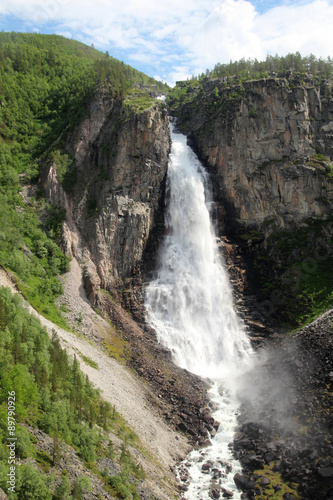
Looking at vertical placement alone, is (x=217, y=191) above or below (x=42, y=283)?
above

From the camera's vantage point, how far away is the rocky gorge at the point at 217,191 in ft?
132

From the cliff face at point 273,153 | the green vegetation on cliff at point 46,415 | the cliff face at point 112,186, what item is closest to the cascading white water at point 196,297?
the cliff face at point 112,186

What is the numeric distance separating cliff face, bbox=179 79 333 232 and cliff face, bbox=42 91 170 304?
32.2 feet

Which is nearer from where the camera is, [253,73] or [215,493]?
[215,493]

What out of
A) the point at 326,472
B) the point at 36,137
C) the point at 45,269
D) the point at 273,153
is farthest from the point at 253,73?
the point at 326,472

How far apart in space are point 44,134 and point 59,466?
164 ft

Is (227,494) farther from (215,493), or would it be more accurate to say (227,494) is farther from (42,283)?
(42,283)

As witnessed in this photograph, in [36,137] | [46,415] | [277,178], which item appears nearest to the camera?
[46,415]

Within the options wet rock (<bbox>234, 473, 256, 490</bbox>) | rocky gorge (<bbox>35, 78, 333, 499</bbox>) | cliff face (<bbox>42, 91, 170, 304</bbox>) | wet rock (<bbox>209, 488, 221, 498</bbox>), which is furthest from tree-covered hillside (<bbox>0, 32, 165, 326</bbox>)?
wet rock (<bbox>234, 473, 256, 490</bbox>)

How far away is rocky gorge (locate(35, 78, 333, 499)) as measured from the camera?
40.2m

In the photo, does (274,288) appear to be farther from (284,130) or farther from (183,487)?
(183,487)

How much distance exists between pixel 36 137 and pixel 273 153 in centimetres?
3587

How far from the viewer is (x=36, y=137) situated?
54438mm

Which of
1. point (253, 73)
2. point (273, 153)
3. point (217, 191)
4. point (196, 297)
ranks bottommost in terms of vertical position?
point (196, 297)
